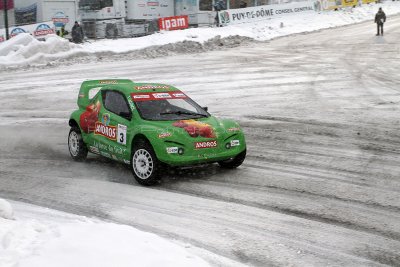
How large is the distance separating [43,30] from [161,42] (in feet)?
21.9

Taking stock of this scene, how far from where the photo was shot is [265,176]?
9.09 metres

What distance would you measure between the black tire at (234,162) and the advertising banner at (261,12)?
28.6m

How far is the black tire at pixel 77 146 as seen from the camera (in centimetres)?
1037

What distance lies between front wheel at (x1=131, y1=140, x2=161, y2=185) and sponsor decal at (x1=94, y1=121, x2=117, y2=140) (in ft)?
2.36

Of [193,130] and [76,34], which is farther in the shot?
[76,34]

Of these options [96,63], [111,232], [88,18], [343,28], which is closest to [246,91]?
[96,63]

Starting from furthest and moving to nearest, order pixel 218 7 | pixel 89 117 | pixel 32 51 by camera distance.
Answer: pixel 218 7, pixel 32 51, pixel 89 117

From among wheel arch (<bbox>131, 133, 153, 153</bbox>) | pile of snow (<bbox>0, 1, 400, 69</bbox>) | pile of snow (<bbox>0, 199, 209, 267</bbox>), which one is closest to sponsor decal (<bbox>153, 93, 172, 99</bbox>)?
wheel arch (<bbox>131, 133, 153, 153</bbox>)

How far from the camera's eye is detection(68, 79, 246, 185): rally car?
855 centimetres

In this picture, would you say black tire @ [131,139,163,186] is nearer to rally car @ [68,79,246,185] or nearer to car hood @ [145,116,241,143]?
rally car @ [68,79,246,185]

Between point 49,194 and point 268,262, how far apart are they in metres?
3.90

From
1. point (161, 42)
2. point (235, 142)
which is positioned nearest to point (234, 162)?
point (235, 142)

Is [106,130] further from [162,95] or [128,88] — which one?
[162,95]

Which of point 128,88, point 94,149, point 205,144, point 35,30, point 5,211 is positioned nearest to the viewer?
point 5,211
